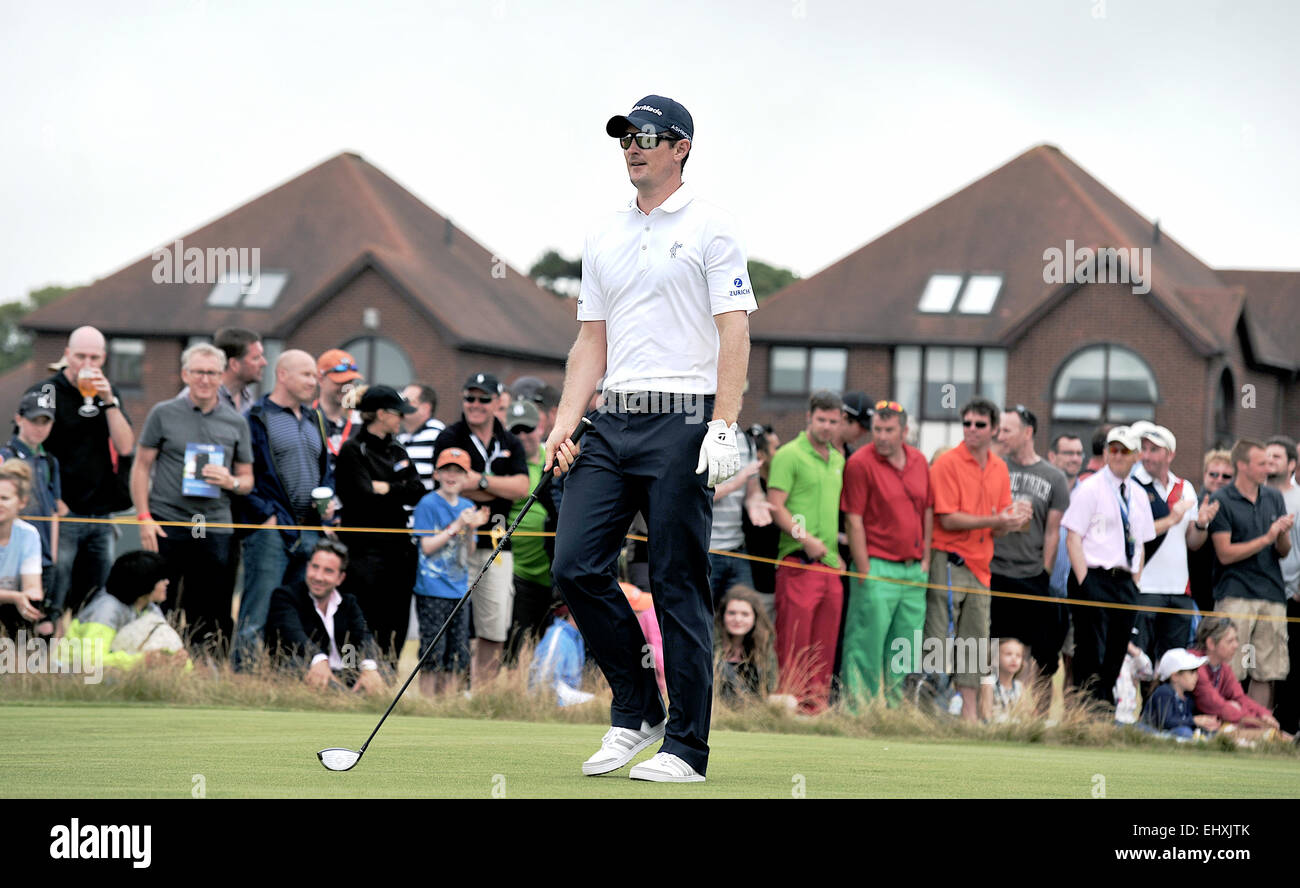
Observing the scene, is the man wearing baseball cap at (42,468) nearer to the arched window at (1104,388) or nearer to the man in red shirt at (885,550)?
the man in red shirt at (885,550)

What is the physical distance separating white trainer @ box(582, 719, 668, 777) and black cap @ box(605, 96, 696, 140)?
2199 millimetres

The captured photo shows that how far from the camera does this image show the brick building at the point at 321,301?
45531 mm

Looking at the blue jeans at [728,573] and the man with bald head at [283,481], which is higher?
the man with bald head at [283,481]

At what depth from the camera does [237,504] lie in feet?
35.6

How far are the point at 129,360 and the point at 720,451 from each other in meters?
44.1

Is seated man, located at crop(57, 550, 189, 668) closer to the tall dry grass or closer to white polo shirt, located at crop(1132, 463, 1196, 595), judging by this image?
the tall dry grass

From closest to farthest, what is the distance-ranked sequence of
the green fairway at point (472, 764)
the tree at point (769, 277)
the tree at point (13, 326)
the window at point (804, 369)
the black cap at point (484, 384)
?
the green fairway at point (472, 764), the black cap at point (484, 384), the window at point (804, 369), the tree at point (769, 277), the tree at point (13, 326)

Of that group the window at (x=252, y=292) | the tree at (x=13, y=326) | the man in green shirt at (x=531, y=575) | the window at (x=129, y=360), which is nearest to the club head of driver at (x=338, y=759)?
the man in green shirt at (x=531, y=575)

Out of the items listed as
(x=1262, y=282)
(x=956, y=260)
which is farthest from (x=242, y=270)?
(x=1262, y=282)

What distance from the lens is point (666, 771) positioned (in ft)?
18.5

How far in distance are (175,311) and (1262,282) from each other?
114ft

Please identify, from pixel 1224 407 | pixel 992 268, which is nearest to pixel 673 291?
pixel 992 268

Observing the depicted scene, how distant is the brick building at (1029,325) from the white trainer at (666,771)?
38386 mm
